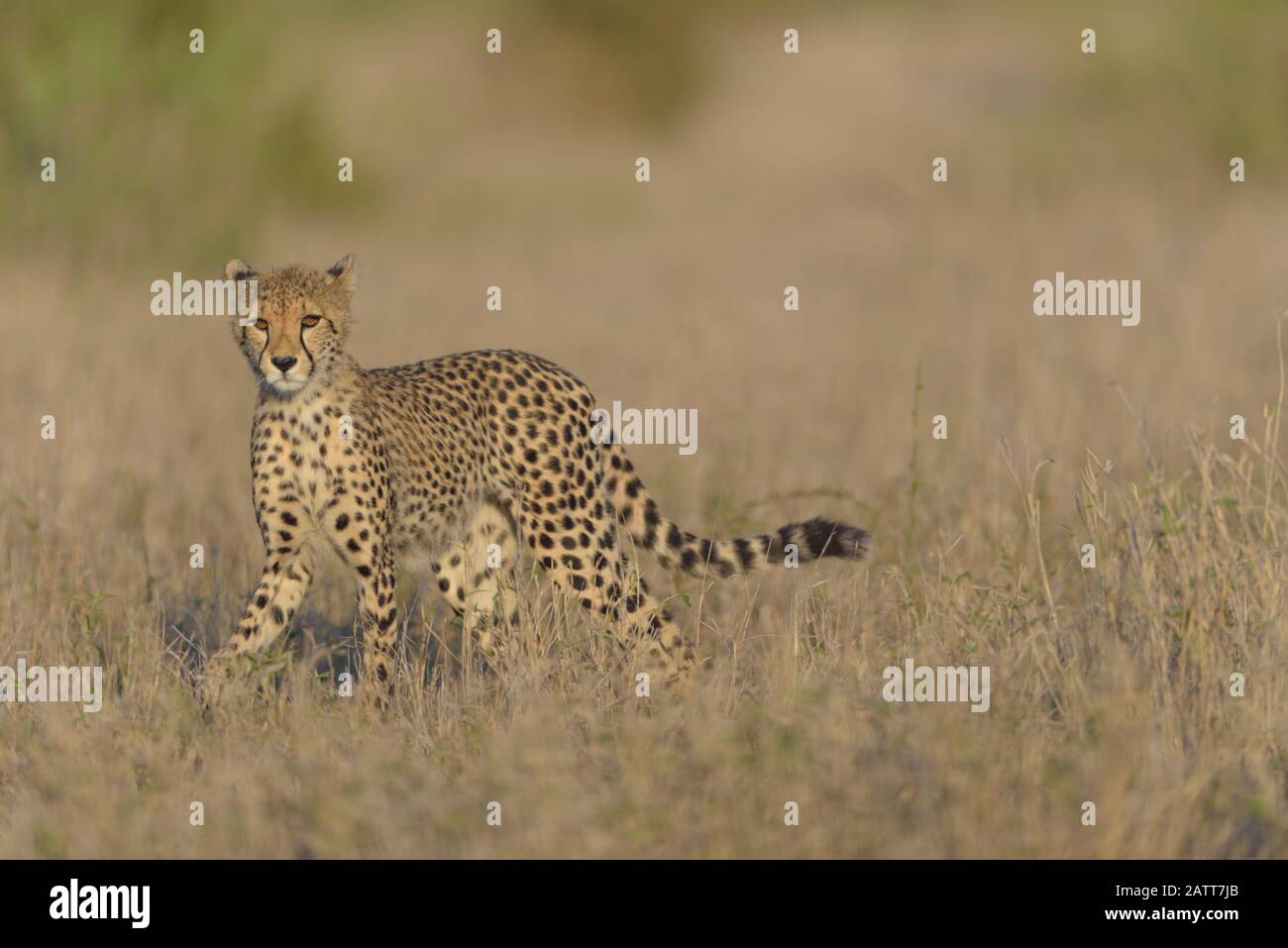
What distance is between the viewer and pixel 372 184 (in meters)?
17.8

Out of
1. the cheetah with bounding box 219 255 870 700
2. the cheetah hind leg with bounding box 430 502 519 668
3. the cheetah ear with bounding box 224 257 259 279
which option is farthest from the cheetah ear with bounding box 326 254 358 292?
the cheetah hind leg with bounding box 430 502 519 668

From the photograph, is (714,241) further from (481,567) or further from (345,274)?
(345,274)

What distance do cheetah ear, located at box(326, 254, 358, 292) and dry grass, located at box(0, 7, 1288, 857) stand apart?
1.01m

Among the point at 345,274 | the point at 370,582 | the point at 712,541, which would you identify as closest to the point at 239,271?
the point at 345,274

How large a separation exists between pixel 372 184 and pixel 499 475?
13.6 metres

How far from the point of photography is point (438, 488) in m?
4.60

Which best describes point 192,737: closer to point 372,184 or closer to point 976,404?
point 976,404

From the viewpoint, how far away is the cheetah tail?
449 cm

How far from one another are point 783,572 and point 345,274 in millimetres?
1908

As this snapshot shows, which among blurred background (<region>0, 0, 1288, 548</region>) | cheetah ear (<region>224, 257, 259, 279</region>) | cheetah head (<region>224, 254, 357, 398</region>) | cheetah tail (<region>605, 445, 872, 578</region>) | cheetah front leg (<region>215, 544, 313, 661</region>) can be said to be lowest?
cheetah front leg (<region>215, 544, 313, 661</region>)

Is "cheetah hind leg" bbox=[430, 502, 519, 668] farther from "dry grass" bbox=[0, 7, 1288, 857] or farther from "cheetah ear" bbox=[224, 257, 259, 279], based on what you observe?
"cheetah ear" bbox=[224, 257, 259, 279]
